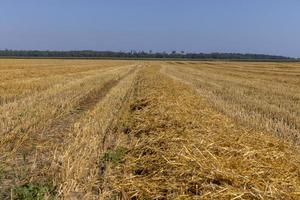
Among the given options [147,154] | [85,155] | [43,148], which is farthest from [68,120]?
[147,154]

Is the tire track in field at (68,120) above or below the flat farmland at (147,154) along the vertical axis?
below

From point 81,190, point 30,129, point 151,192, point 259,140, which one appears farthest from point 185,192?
point 30,129

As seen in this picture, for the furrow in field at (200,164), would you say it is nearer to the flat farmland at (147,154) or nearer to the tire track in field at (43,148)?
the flat farmland at (147,154)

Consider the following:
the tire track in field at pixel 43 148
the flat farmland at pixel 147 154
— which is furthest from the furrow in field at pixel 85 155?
the tire track in field at pixel 43 148

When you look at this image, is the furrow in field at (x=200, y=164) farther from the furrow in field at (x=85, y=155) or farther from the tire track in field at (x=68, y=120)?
the tire track in field at (x=68, y=120)

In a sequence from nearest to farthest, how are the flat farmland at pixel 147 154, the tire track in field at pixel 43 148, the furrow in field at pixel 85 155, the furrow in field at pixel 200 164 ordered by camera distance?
the furrow in field at pixel 200 164 < the flat farmland at pixel 147 154 < the furrow in field at pixel 85 155 < the tire track in field at pixel 43 148

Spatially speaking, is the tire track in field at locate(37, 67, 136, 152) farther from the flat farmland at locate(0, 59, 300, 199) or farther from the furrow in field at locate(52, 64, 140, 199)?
the furrow in field at locate(52, 64, 140, 199)

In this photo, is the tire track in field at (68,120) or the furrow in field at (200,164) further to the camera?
the tire track in field at (68,120)

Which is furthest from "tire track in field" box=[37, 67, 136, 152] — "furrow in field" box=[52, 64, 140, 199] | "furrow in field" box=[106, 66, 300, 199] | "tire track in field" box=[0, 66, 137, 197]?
"furrow in field" box=[106, 66, 300, 199]

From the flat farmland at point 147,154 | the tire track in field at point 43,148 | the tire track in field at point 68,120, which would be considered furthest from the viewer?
the tire track in field at point 68,120

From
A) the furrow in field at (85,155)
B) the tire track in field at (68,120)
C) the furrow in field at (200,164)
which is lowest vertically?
the tire track in field at (68,120)

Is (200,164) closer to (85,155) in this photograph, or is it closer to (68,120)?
(85,155)

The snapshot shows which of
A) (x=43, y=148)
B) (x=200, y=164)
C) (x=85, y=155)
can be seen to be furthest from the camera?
(x=43, y=148)

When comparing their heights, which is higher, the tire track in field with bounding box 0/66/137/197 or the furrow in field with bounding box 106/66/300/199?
the furrow in field with bounding box 106/66/300/199
